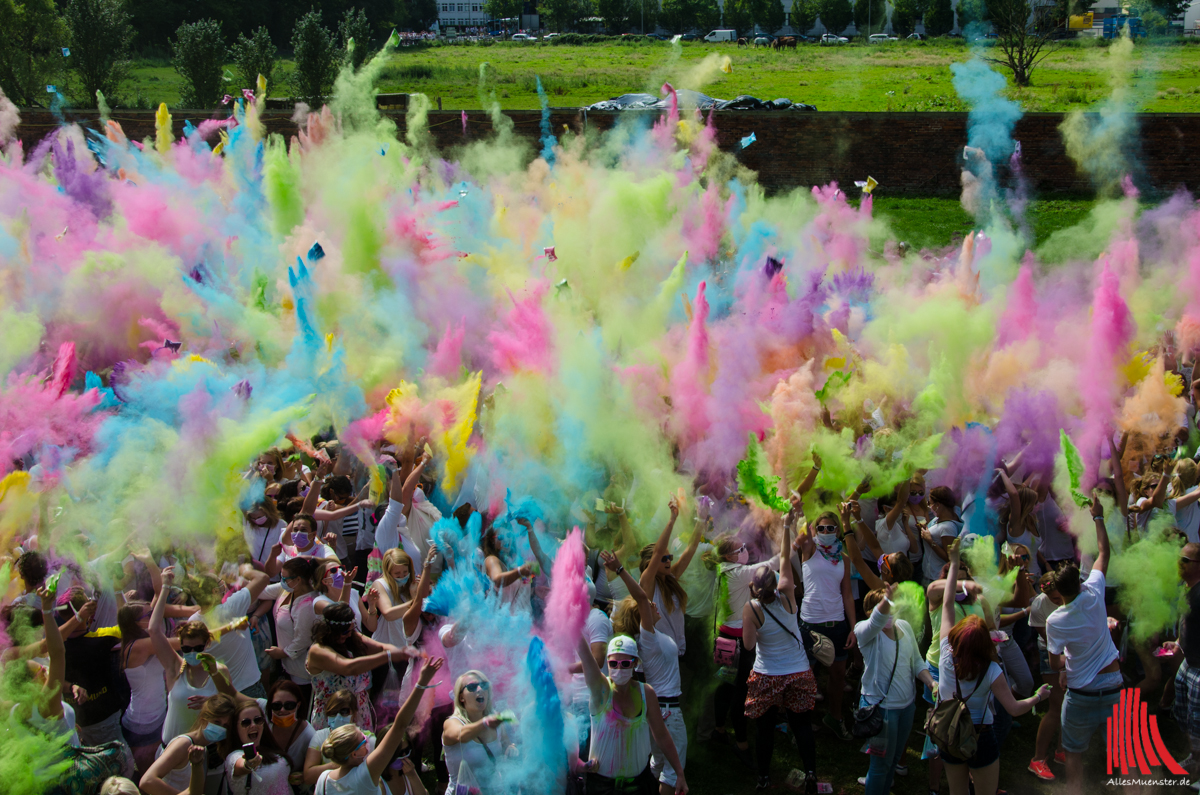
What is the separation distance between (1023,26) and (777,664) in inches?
715

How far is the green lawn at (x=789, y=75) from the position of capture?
21.5 meters

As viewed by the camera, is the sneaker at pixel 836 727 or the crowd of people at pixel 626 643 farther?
the sneaker at pixel 836 727

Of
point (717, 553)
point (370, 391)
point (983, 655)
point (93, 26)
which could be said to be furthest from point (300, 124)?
point (983, 655)

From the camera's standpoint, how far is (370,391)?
741 cm

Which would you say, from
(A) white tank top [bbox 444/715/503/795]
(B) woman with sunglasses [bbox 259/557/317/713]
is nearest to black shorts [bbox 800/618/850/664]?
(A) white tank top [bbox 444/715/503/795]

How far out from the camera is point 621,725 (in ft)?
13.2

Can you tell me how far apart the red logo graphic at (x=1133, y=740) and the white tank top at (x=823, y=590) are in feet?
4.57

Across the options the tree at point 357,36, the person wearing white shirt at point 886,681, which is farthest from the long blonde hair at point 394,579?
the tree at point 357,36

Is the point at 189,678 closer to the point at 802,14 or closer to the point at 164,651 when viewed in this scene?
the point at 164,651

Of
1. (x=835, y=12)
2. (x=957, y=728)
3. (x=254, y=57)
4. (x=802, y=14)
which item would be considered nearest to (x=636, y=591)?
(x=957, y=728)

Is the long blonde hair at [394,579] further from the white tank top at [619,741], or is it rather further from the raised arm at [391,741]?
the white tank top at [619,741]

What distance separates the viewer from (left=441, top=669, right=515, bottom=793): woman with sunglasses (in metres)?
3.74

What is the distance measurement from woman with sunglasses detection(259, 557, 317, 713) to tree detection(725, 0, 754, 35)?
160 ft

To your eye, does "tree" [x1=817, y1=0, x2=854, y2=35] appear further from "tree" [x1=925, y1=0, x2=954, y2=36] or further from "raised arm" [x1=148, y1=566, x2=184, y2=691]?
"raised arm" [x1=148, y1=566, x2=184, y2=691]
